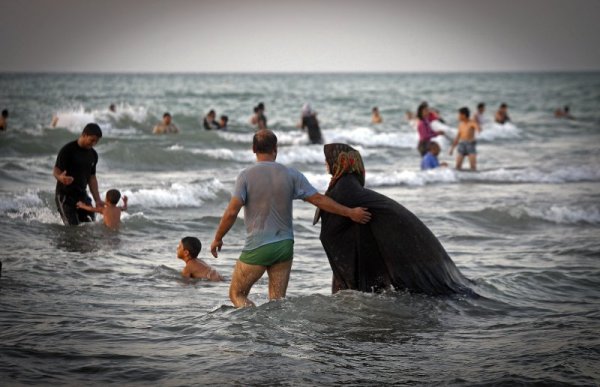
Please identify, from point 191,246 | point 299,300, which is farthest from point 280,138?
point 299,300

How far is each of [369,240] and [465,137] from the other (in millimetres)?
13604

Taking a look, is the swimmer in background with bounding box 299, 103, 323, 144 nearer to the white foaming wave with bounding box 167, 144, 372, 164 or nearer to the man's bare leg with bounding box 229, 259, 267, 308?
the white foaming wave with bounding box 167, 144, 372, 164

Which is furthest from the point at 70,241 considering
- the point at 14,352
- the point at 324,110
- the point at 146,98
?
the point at 146,98

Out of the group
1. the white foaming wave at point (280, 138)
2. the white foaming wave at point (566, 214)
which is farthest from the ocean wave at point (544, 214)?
the white foaming wave at point (280, 138)

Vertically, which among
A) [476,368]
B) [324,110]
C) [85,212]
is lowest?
[476,368]

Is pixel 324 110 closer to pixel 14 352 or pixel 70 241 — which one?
pixel 70 241

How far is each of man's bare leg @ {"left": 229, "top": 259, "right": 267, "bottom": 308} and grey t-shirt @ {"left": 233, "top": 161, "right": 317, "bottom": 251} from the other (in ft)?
0.62

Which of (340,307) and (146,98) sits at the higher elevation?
(146,98)

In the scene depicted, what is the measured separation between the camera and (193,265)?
8750mm

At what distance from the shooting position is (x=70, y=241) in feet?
34.2

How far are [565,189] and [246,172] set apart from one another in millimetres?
12650

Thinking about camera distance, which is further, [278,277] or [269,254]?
[278,277]

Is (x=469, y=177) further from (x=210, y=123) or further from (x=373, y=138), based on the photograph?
(x=210, y=123)

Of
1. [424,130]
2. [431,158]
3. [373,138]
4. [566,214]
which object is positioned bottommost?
[566,214]
